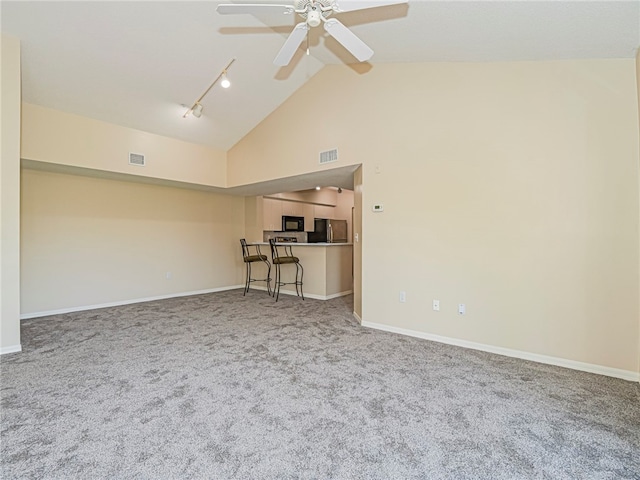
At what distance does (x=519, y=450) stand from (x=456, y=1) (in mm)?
A: 3080

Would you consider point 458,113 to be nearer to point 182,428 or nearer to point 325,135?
point 325,135

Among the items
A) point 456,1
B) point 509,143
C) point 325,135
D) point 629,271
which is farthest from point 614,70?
point 325,135

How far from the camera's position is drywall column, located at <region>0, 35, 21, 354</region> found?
2.90 m

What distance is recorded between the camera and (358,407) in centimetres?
204

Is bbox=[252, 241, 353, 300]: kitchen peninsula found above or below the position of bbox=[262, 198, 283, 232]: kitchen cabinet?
below

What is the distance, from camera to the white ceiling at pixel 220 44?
2.35 m

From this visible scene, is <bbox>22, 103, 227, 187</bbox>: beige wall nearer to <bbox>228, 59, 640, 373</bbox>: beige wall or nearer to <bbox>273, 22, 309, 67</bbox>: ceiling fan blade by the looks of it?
<bbox>228, 59, 640, 373</bbox>: beige wall

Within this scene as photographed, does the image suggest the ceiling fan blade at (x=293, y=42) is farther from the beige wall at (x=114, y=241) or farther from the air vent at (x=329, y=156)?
the beige wall at (x=114, y=241)

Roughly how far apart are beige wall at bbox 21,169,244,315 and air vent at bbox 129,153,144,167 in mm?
803

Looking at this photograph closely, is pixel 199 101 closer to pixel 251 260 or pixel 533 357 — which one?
pixel 251 260

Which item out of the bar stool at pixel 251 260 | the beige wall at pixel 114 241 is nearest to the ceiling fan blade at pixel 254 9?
the beige wall at pixel 114 241

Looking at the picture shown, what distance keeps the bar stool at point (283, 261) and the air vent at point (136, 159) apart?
2.43m

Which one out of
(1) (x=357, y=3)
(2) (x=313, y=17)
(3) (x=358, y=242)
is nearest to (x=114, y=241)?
(3) (x=358, y=242)

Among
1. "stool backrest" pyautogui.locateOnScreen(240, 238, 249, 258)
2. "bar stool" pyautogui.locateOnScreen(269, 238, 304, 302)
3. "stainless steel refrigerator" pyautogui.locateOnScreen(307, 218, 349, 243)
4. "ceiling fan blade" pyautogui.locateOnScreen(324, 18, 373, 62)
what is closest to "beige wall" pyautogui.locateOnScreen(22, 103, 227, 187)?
"stool backrest" pyautogui.locateOnScreen(240, 238, 249, 258)
